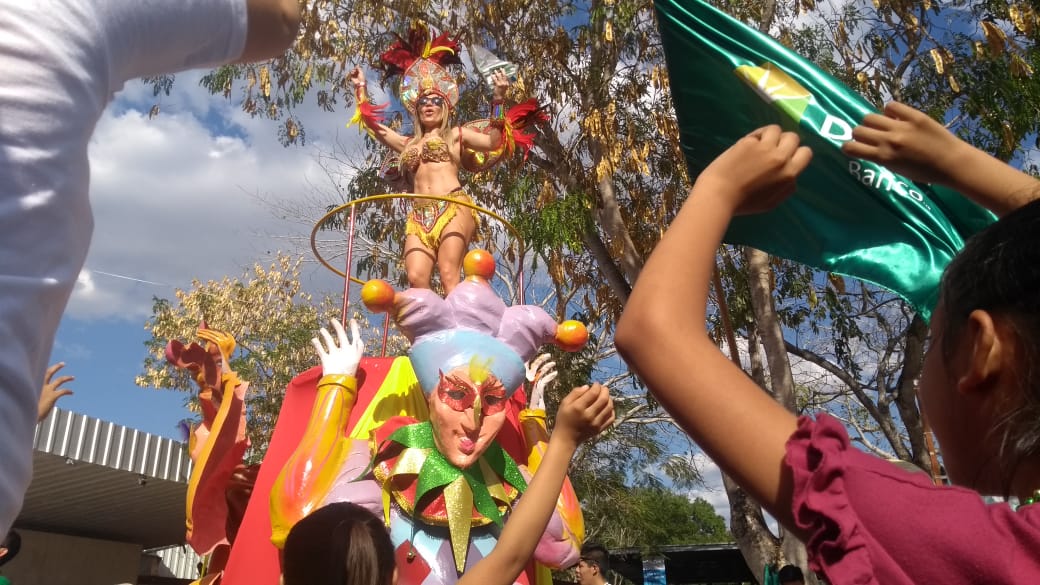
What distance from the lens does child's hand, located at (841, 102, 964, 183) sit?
147 centimetres

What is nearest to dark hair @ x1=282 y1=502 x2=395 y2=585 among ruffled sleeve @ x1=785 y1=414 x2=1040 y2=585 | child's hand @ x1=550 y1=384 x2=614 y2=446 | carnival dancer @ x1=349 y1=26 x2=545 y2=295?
child's hand @ x1=550 y1=384 x2=614 y2=446

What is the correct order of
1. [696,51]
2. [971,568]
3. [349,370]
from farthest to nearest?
[349,370] → [696,51] → [971,568]

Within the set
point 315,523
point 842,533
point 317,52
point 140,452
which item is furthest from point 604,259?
point 842,533

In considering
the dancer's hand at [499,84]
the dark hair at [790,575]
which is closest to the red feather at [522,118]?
the dancer's hand at [499,84]

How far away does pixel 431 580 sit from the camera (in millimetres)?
3547

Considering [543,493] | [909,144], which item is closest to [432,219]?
[543,493]

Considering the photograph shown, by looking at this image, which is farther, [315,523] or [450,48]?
[450,48]

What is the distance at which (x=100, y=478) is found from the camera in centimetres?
1204

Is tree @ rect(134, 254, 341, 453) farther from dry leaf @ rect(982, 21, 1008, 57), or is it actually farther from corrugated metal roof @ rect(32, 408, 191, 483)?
dry leaf @ rect(982, 21, 1008, 57)

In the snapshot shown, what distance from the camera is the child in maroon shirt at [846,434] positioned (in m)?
0.88

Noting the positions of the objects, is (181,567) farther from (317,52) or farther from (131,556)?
(317,52)

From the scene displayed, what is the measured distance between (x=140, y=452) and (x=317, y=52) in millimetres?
5931

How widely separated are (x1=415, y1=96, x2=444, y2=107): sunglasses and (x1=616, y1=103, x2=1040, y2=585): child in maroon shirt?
4.57 meters

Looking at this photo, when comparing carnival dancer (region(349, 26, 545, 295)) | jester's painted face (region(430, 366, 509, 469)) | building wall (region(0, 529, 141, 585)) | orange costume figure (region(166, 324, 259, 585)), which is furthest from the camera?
building wall (region(0, 529, 141, 585))
